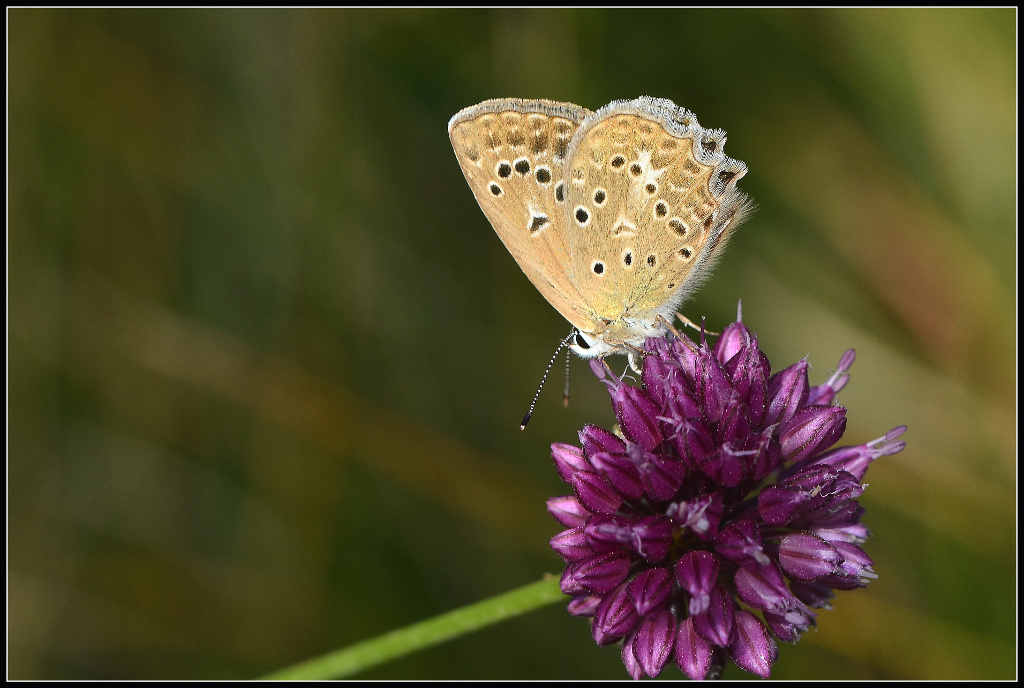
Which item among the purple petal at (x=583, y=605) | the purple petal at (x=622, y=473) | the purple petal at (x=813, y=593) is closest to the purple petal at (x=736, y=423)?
the purple petal at (x=622, y=473)

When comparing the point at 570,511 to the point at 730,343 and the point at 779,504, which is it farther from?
the point at 730,343

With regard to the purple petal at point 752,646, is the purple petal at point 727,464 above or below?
above

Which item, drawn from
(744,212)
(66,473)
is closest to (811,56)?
(744,212)

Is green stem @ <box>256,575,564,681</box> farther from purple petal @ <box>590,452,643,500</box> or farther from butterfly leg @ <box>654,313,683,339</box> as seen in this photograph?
butterfly leg @ <box>654,313,683,339</box>

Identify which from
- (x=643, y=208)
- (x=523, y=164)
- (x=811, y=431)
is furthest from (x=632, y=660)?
(x=523, y=164)

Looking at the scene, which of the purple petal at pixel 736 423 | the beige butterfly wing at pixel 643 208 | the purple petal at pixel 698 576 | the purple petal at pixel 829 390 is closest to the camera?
the purple petal at pixel 698 576

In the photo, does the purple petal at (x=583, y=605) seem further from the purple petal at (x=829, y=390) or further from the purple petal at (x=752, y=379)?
the purple petal at (x=829, y=390)

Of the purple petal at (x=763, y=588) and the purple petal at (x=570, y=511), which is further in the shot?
the purple petal at (x=570, y=511)
